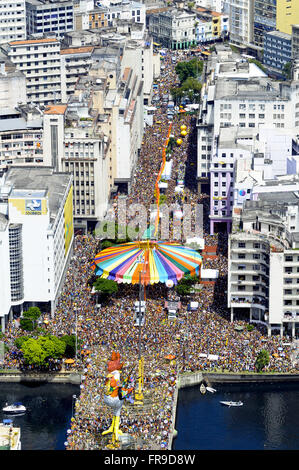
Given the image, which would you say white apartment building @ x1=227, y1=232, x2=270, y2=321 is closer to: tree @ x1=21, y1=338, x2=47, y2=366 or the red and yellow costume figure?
tree @ x1=21, y1=338, x2=47, y2=366

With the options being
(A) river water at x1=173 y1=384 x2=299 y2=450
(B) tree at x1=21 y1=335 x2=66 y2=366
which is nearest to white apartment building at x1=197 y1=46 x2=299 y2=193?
(B) tree at x1=21 y1=335 x2=66 y2=366

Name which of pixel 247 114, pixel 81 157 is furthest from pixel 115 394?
pixel 247 114

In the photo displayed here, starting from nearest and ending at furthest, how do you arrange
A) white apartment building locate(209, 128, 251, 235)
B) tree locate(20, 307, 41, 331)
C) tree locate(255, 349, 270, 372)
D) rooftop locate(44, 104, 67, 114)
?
tree locate(255, 349, 270, 372) < tree locate(20, 307, 41, 331) < white apartment building locate(209, 128, 251, 235) < rooftop locate(44, 104, 67, 114)

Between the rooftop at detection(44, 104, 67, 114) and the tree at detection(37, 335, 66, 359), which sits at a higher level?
the rooftop at detection(44, 104, 67, 114)

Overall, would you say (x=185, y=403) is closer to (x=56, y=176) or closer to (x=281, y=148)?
(x=56, y=176)

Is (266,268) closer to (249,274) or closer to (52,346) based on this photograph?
(249,274)
